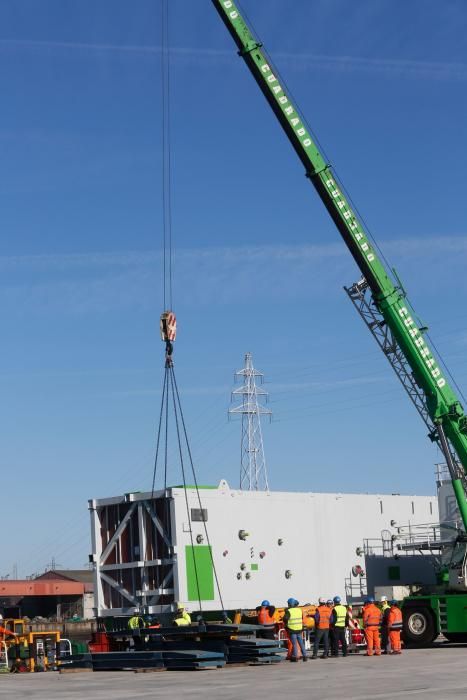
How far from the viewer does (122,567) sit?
101 ft

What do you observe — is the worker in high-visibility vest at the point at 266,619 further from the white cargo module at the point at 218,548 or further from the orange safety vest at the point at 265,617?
the white cargo module at the point at 218,548

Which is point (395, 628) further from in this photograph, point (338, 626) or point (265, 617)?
point (265, 617)

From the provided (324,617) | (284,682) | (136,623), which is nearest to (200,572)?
(136,623)

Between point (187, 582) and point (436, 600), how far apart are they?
6814mm

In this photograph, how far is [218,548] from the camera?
31016 millimetres

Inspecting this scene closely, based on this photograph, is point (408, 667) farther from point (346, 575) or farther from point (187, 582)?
point (346, 575)

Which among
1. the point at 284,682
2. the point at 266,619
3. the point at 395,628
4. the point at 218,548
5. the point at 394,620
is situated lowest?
the point at 284,682

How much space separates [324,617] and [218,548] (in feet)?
23.6

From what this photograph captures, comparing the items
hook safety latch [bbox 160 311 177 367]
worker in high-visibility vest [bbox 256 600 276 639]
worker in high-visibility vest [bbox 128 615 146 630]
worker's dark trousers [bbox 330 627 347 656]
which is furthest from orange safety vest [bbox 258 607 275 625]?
hook safety latch [bbox 160 311 177 367]

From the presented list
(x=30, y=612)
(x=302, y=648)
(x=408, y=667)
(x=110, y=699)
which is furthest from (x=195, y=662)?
(x=30, y=612)

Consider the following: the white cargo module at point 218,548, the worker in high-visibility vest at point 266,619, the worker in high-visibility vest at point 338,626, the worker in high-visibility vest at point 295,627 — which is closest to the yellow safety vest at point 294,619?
the worker in high-visibility vest at point 295,627

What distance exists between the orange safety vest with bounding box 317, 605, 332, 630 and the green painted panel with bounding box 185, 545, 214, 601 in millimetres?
5623

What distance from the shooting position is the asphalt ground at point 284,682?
16.3 m

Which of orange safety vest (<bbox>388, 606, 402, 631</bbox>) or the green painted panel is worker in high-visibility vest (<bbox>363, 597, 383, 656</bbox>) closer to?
orange safety vest (<bbox>388, 606, 402, 631</bbox>)
